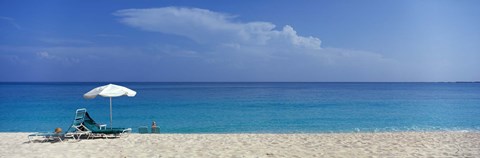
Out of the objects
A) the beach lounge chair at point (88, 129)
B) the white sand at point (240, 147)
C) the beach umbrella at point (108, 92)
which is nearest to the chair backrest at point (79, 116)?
the beach lounge chair at point (88, 129)

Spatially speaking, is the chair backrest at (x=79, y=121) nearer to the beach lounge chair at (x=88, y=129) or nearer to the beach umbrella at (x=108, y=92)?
the beach lounge chair at (x=88, y=129)

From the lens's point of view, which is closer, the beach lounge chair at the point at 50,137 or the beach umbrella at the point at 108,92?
the beach lounge chair at the point at 50,137

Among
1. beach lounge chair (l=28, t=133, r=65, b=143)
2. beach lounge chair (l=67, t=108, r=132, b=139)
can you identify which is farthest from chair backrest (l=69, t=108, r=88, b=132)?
beach lounge chair (l=28, t=133, r=65, b=143)

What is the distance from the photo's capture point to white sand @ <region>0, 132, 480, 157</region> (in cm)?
858

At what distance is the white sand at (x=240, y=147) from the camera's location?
8.58 metres

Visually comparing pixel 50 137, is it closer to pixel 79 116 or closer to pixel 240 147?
pixel 79 116

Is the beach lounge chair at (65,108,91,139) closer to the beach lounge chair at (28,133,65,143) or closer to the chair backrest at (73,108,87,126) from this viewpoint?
the chair backrest at (73,108,87,126)

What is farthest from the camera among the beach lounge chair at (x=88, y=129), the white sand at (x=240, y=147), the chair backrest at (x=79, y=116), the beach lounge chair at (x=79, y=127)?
the chair backrest at (x=79, y=116)

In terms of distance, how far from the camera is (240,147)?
9625 millimetres

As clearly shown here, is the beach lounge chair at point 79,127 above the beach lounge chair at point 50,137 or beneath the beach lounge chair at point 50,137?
above

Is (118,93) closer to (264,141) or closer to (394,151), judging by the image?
(264,141)

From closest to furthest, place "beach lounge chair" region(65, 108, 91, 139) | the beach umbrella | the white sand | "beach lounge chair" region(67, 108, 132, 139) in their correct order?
the white sand
"beach lounge chair" region(65, 108, 91, 139)
"beach lounge chair" region(67, 108, 132, 139)
the beach umbrella

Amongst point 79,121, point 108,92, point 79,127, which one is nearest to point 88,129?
point 79,127

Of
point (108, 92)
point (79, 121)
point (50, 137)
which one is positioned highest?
point (108, 92)
